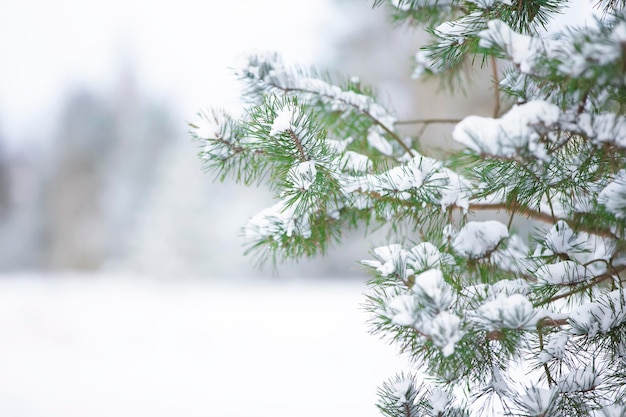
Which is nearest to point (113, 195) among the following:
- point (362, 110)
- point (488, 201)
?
point (362, 110)

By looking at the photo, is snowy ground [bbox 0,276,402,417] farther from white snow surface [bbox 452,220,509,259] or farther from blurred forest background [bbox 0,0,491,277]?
white snow surface [bbox 452,220,509,259]

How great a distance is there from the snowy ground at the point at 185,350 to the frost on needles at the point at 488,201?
74cm

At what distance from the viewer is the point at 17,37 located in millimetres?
5645

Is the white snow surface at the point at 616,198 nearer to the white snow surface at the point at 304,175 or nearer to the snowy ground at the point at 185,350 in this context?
the white snow surface at the point at 304,175

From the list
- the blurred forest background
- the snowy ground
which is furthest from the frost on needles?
the blurred forest background

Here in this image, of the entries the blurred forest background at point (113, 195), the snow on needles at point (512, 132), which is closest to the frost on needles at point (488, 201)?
the snow on needles at point (512, 132)

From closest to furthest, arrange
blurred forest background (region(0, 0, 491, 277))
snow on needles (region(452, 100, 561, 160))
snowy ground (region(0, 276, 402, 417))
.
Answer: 1. snow on needles (region(452, 100, 561, 160))
2. snowy ground (region(0, 276, 402, 417))
3. blurred forest background (region(0, 0, 491, 277))

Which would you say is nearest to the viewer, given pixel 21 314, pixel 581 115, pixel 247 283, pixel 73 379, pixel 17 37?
pixel 581 115

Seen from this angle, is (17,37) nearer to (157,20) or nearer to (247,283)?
(157,20)

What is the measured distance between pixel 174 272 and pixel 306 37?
2262 mm

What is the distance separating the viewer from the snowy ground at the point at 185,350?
7.66ft

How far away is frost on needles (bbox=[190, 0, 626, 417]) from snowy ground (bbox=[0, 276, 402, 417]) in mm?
738

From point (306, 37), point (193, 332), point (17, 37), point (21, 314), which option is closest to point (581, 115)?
point (193, 332)

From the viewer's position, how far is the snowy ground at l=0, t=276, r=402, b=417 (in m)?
2.34
